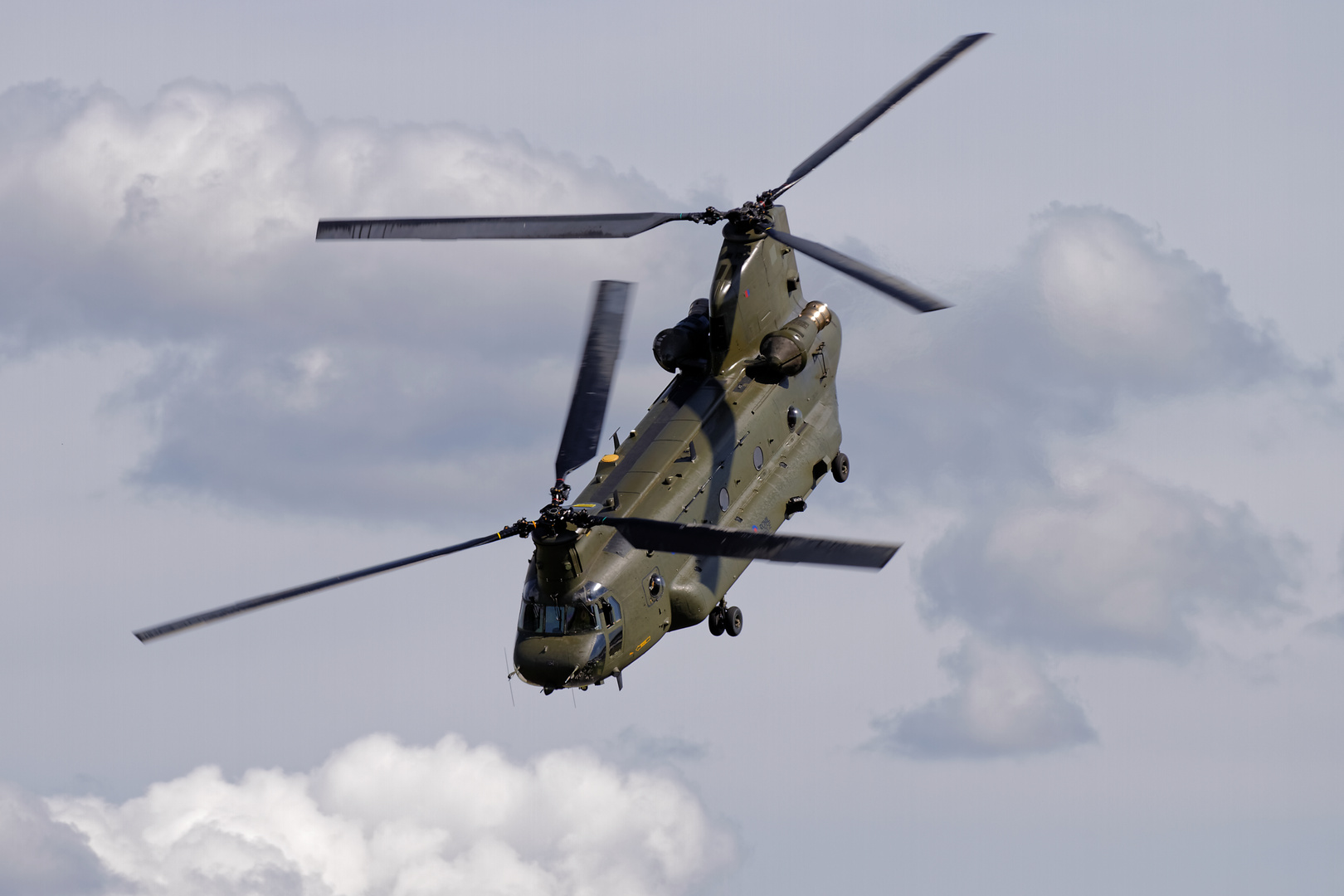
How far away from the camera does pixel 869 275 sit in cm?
5106

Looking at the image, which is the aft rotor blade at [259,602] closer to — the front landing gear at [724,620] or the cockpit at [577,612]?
the cockpit at [577,612]

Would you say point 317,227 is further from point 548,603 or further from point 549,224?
point 548,603

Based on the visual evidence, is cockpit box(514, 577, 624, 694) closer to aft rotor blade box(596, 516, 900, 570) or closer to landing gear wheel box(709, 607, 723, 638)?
aft rotor blade box(596, 516, 900, 570)

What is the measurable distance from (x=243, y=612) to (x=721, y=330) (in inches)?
684

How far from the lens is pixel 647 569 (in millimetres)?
52062

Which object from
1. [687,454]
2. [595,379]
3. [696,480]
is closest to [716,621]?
[696,480]

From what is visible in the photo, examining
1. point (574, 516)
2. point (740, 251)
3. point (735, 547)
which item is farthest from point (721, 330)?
point (735, 547)

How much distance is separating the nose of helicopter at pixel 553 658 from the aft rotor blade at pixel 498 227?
1041 cm

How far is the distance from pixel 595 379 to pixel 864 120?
12.6 metres

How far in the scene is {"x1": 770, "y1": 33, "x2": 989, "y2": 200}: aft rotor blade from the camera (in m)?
58.1

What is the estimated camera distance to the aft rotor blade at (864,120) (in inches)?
2287

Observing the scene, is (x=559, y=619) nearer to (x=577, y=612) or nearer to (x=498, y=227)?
(x=577, y=612)

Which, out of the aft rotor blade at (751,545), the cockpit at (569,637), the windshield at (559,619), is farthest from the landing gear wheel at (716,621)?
the aft rotor blade at (751,545)

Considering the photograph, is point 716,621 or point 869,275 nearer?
point 869,275
